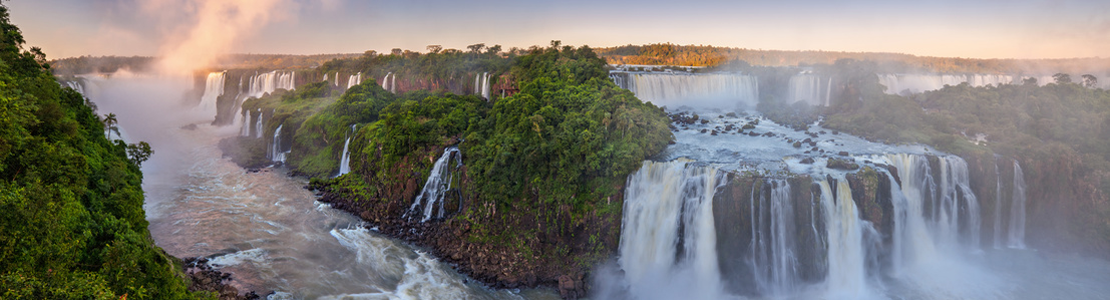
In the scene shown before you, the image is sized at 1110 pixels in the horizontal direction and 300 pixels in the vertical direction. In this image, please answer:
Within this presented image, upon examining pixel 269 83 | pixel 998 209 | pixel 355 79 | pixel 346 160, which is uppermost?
pixel 355 79

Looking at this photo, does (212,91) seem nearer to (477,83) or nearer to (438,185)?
(477,83)

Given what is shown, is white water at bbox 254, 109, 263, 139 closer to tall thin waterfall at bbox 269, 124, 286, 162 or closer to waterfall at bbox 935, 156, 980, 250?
tall thin waterfall at bbox 269, 124, 286, 162

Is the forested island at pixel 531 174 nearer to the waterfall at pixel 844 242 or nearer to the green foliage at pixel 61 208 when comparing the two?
the green foliage at pixel 61 208

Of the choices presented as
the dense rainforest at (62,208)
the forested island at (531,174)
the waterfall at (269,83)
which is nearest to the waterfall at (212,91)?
the waterfall at (269,83)

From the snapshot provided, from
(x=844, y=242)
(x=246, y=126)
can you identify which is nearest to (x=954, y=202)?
(x=844, y=242)

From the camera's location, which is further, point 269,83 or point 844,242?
point 269,83

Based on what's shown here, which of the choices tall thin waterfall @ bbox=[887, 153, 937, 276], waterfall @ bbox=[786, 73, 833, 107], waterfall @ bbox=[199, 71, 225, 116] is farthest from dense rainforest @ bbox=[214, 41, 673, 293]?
waterfall @ bbox=[199, 71, 225, 116]

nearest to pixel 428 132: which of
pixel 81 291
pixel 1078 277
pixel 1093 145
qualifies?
pixel 81 291
